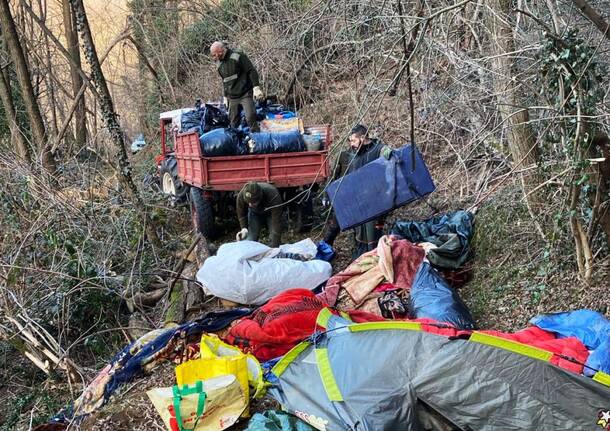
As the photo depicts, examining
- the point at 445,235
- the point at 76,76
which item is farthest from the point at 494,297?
the point at 76,76

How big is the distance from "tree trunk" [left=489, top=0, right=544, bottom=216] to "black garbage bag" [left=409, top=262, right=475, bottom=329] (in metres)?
1.10

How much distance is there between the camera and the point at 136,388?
14.1ft

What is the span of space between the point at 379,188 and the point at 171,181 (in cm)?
435

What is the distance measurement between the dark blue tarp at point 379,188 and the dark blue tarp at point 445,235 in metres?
0.34

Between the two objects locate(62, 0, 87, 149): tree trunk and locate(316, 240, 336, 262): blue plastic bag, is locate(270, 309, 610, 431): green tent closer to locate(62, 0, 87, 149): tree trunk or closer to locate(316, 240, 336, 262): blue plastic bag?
locate(316, 240, 336, 262): blue plastic bag

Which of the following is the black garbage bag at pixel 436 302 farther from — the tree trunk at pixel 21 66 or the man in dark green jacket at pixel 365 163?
the tree trunk at pixel 21 66

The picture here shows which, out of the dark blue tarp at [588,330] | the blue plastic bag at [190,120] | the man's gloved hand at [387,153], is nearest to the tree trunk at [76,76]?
the blue plastic bag at [190,120]

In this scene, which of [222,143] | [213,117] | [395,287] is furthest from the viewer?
[213,117]

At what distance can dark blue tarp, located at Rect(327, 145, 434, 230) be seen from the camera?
5.99 metres

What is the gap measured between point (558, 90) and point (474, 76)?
11.1 feet

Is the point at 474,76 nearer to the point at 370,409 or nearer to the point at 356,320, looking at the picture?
the point at 356,320

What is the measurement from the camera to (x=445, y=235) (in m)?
5.82

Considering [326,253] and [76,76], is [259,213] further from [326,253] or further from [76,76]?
[76,76]

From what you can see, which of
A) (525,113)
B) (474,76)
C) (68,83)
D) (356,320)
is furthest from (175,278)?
(68,83)
